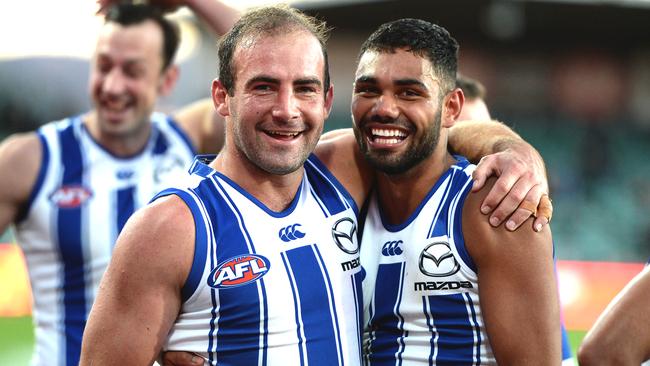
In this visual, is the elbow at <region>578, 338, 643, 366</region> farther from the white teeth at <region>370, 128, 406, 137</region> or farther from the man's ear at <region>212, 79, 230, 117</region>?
the man's ear at <region>212, 79, 230, 117</region>

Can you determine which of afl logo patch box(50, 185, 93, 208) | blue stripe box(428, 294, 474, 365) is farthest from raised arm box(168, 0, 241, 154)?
blue stripe box(428, 294, 474, 365)

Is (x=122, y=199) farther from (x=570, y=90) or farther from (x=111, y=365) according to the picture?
(x=570, y=90)

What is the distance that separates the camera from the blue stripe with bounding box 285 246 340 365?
3.00 metres

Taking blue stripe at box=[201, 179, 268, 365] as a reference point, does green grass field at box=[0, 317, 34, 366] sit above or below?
below

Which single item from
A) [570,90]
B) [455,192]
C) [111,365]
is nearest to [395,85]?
[455,192]

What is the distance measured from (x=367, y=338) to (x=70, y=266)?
5.96 ft

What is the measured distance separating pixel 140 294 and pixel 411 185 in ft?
3.56

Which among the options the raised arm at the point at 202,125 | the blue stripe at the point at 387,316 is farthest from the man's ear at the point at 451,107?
the raised arm at the point at 202,125

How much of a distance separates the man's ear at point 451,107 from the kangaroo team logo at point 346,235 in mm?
512

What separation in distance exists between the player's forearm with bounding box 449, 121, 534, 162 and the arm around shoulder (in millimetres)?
2106

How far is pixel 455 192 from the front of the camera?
3170 mm

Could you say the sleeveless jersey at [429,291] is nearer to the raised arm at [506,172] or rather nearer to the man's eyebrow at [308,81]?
the raised arm at [506,172]

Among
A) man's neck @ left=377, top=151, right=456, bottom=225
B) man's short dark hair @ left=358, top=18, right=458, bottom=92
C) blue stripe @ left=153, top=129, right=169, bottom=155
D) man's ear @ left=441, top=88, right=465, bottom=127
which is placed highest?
man's short dark hair @ left=358, top=18, right=458, bottom=92

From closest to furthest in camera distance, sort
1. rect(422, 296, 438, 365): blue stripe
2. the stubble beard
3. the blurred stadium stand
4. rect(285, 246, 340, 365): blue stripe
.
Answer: rect(285, 246, 340, 365): blue stripe < rect(422, 296, 438, 365): blue stripe < the stubble beard < the blurred stadium stand
